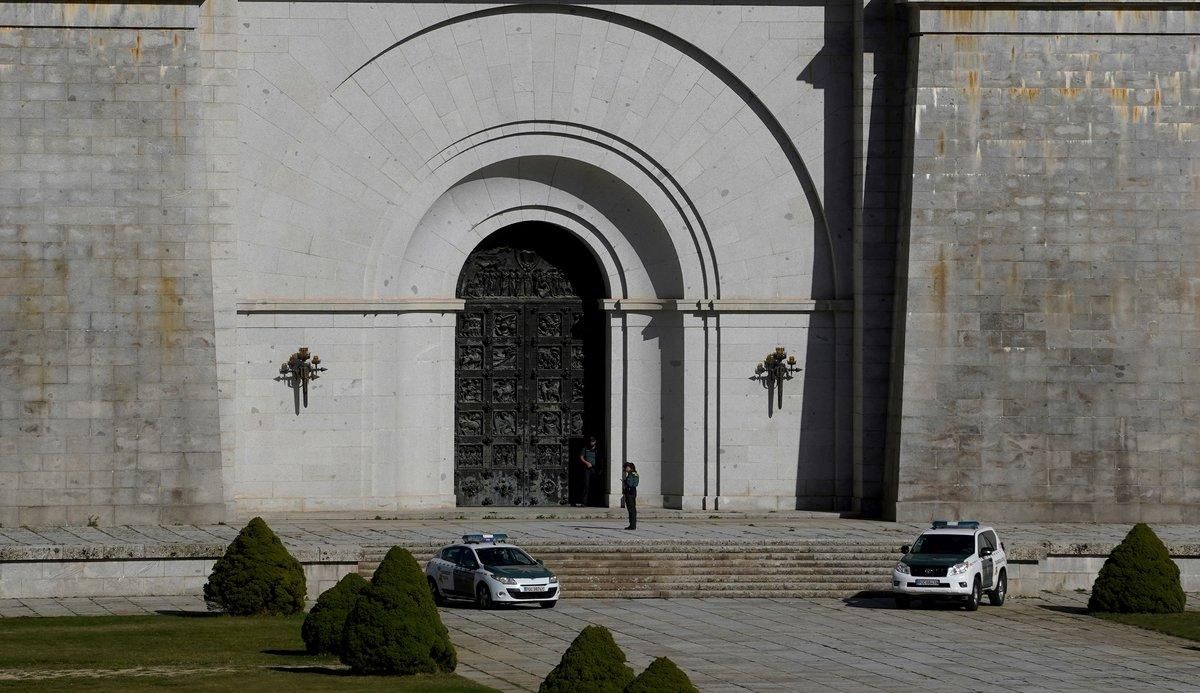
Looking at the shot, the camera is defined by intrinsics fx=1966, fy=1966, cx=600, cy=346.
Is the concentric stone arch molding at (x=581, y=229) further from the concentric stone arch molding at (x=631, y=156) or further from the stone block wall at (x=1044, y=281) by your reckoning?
the stone block wall at (x=1044, y=281)

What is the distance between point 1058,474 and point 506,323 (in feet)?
36.4

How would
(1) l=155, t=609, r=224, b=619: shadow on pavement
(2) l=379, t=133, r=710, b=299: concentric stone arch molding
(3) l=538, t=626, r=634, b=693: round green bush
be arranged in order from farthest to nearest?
(2) l=379, t=133, r=710, b=299: concentric stone arch molding < (1) l=155, t=609, r=224, b=619: shadow on pavement < (3) l=538, t=626, r=634, b=693: round green bush

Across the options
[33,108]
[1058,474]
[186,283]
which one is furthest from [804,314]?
[33,108]

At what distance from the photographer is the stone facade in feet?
116

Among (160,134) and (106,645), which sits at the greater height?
(160,134)

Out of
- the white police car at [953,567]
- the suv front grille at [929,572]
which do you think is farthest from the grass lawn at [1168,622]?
the suv front grille at [929,572]

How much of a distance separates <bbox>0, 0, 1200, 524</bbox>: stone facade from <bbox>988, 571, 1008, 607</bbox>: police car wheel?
192 inches

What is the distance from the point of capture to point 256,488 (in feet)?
121

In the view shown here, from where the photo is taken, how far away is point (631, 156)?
38.4 m

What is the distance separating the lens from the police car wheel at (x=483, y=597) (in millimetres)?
30016

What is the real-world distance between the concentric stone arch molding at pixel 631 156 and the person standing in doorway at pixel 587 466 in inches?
148

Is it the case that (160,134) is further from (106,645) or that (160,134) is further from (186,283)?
(106,645)

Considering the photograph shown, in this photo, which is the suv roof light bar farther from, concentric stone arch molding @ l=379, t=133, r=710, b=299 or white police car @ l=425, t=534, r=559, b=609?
concentric stone arch molding @ l=379, t=133, r=710, b=299

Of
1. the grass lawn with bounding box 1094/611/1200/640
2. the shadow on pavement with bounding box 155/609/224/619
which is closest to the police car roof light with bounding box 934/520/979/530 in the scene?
the grass lawn with bounding box 1094/611/1200/640
